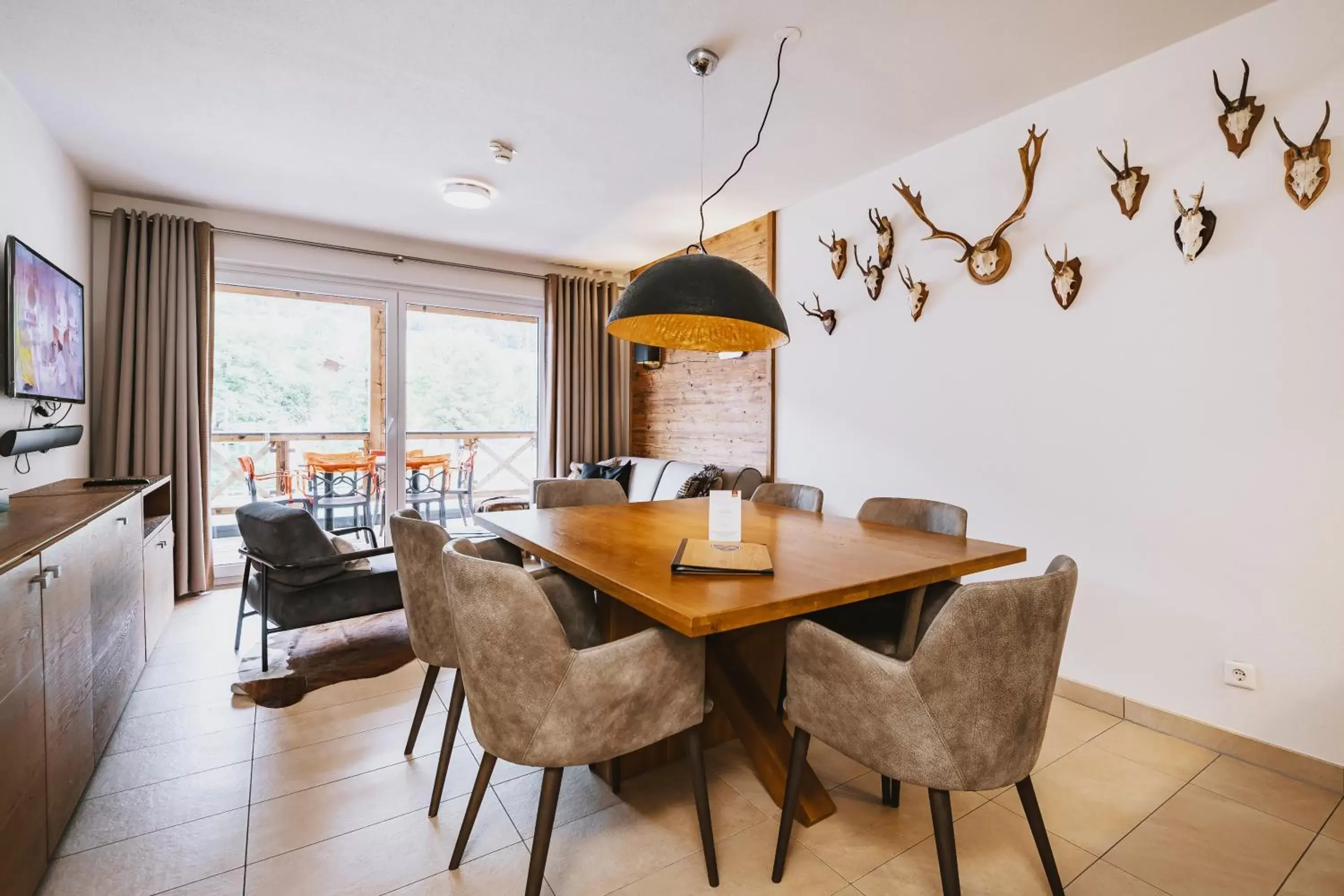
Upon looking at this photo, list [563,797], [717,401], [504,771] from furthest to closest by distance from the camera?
[717,401] < [504,771] < [563,797]

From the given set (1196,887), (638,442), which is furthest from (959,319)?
(638,442)

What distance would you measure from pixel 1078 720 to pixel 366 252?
518cm

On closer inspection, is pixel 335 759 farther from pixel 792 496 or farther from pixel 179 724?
pixel 792 496

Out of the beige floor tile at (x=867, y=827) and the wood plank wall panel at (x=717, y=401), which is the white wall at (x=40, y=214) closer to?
the wood plank wall panel at (x=717, y=401)

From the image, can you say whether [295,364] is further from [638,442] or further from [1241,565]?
[1241,565]

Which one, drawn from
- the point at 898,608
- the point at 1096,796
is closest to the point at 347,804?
the point at 898,608

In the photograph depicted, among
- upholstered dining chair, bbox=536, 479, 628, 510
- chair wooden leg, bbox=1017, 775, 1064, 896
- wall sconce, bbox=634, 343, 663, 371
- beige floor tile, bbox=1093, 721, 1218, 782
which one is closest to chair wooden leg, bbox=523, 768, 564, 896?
chair wooden leg, bbox=1017, 775, 1064, 896

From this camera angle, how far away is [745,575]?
5.05ft

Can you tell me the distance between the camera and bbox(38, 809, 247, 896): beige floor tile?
1.47 m

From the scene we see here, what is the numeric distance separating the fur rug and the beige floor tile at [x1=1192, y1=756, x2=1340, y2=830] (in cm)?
303

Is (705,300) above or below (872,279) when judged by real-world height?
below

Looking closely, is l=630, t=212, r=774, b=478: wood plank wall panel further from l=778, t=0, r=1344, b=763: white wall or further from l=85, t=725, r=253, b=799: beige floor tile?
l=85, t=725, r=253, b=799: beige floor tile

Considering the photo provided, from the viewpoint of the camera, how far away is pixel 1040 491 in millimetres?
2674

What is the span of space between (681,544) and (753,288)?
2.72ft
